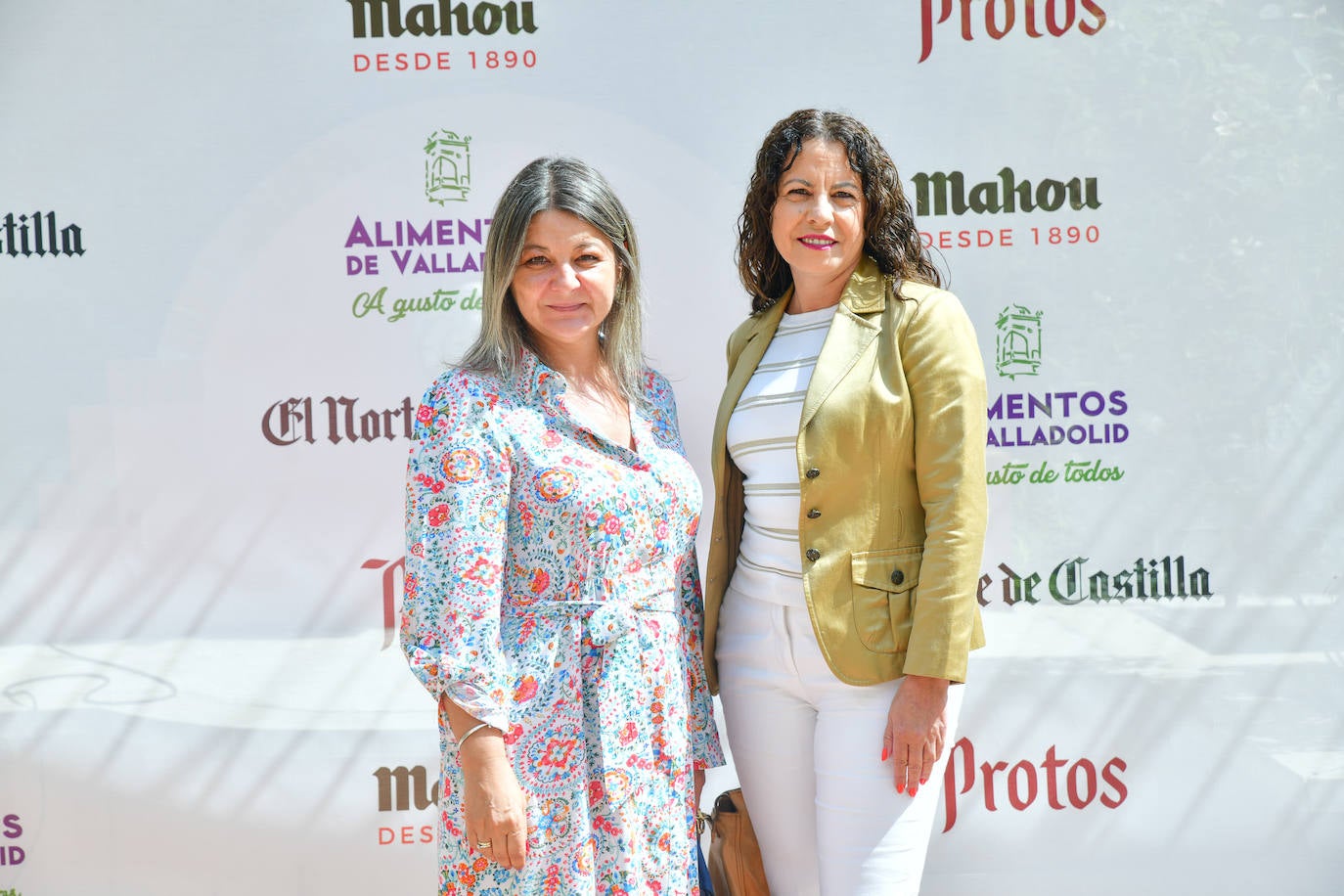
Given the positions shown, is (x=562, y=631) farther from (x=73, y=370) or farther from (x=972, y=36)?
(x=972, y=36)

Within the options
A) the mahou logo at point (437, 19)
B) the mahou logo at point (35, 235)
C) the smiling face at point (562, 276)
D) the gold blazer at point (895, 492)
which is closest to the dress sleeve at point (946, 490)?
the gold blazer at point (895, 492)

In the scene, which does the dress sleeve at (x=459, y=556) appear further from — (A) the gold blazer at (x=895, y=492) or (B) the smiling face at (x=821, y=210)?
(B) the smiling face at (x=821, y=210)

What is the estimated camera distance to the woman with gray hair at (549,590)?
1.84m

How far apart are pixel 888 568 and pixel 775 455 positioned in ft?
1.00

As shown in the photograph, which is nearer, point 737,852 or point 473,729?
point 473,729

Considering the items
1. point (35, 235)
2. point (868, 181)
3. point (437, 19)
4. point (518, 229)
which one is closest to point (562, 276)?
point (518, 229)

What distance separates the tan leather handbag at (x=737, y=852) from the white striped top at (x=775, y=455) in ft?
1.45

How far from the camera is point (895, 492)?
80.3 inches

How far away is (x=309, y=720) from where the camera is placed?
3.13 metres

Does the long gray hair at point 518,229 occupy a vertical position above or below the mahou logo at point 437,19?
below

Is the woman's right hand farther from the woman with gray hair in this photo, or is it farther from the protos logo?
the protos logo

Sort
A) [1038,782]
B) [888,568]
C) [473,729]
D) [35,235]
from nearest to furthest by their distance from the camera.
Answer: [473,729] < [888,568] < [35,235] < [1038,782]

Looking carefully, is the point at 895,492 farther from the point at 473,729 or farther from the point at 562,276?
the point at 473,729

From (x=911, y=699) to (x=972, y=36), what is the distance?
6.62 feet
